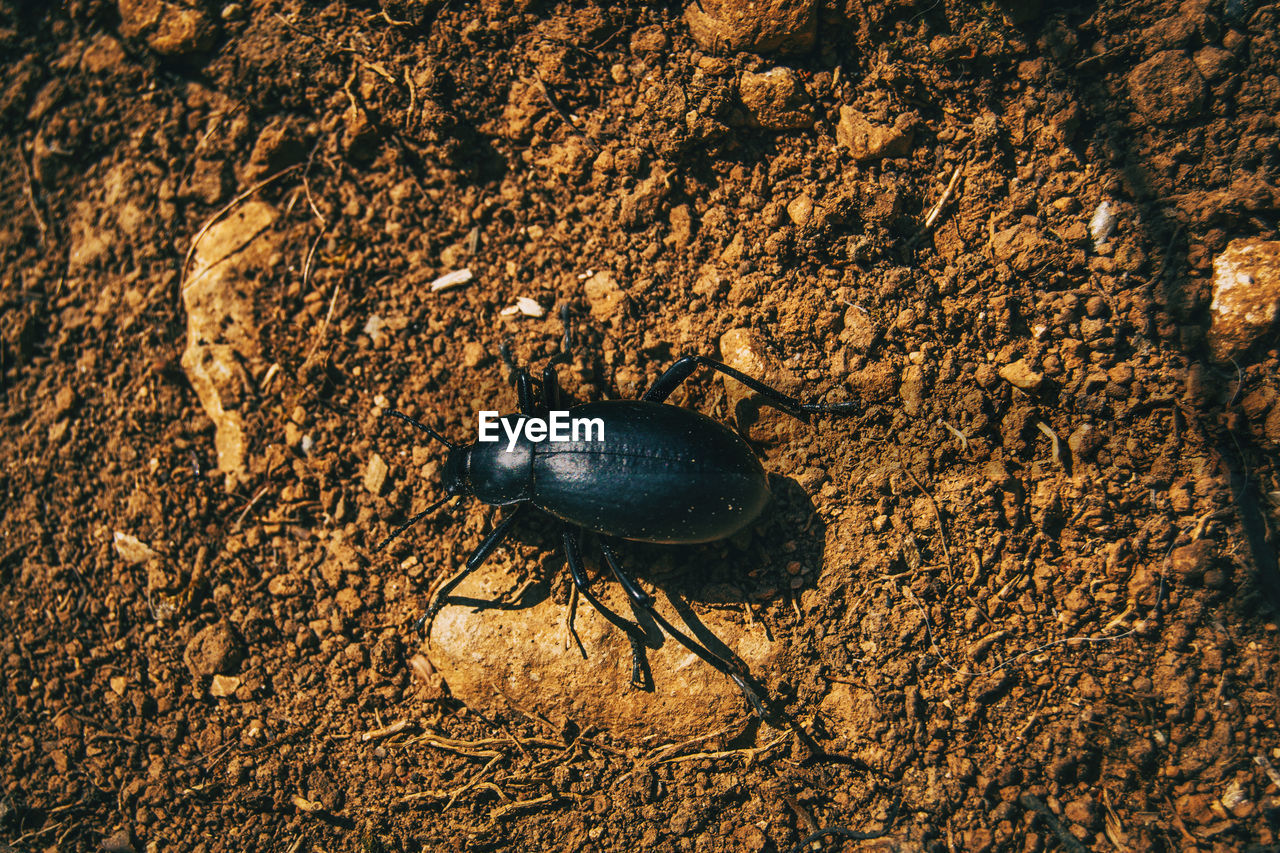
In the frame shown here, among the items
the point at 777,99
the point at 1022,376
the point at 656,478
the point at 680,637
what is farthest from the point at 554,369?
the point at 1022,376

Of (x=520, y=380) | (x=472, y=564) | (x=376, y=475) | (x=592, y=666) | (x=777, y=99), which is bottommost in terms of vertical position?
(x=592, y=666)

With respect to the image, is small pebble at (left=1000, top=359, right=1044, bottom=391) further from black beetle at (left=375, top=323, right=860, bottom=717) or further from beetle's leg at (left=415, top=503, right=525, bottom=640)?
beetle's leg at (left=415, top=503, right=525, bottom=640)

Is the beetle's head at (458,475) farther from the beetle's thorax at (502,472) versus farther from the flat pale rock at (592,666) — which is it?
the flat pale rock at (592,666)

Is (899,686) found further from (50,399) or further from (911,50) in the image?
(50,399)

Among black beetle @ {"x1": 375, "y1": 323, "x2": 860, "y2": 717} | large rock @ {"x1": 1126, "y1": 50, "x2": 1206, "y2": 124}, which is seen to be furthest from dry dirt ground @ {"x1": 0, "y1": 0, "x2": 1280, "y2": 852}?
black beetle @ {"x1": 375, "y1": 323, "x2": 860, "y2": 717}

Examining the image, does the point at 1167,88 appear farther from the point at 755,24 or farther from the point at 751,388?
the point at 751,388

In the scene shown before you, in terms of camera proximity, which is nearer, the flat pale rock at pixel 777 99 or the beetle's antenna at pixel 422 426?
the flat pale rock at pixel 777 99

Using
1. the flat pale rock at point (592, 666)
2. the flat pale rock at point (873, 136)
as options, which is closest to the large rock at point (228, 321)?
the flat pale rock at point (592, 666)
